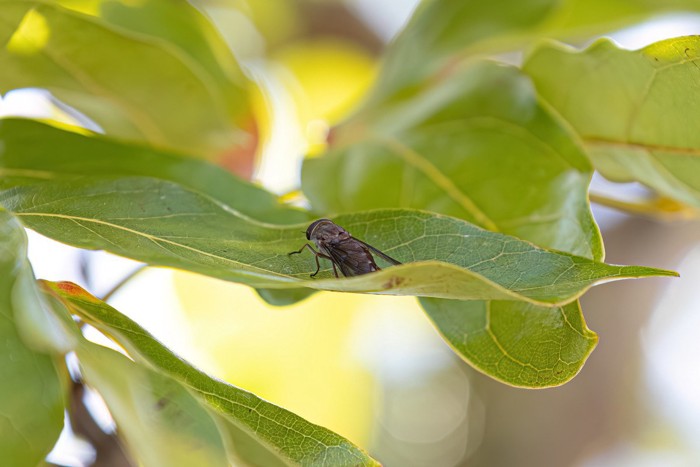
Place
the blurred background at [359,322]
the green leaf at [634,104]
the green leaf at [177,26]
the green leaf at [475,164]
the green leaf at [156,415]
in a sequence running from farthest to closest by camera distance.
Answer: the blurred background at [359,322], the green leaf at [177,26], the green leaf at [475,164], the green leaf at [634,104], the green leaf at [156,415]

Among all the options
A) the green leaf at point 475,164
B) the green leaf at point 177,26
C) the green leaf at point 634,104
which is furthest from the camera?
the green leaf at point 177,26

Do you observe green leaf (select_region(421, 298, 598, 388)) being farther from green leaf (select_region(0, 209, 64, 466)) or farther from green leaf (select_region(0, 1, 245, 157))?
green leaf (select_region(0, 1, 245, 157))

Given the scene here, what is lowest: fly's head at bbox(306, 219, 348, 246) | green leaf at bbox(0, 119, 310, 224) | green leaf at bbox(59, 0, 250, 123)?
fly's head at bbox(306, 219, 348, 246)

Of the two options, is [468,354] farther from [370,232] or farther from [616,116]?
[616,116]

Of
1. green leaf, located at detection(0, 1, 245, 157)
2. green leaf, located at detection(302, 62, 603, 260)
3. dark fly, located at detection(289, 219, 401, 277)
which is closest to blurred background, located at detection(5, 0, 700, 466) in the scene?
green leaf, located at detection(0, 1, 245, 157)

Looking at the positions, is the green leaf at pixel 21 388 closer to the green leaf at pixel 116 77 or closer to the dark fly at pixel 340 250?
the dark fly at pixel 340 250

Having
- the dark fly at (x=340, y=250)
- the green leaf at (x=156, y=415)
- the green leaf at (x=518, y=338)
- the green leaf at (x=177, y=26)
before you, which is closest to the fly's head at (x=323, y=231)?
the dark fly at (x=340, y=250)
